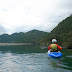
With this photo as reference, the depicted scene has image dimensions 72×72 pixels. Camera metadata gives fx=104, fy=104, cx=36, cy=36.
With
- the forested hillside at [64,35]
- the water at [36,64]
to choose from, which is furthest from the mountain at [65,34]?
the water at [36,64]

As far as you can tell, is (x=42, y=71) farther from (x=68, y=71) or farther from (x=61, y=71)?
(x=68, y=71)

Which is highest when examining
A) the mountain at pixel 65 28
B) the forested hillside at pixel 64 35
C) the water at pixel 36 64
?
the mountain at pixel 65 28

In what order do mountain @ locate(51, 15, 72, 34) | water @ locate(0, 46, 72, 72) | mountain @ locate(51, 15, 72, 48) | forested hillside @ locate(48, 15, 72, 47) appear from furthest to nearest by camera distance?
mountain @ locate(51, 15, 72, 34), forested hillside @ locate(48, 15, 72, 47), mountain @ locate(51, 15, 72, 48), water @ locate(0, 46, 72, 72)

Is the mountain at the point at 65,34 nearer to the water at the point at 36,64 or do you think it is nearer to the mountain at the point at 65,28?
the mountain at the point at 65,28

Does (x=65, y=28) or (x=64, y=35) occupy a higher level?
(x=65, y=28)

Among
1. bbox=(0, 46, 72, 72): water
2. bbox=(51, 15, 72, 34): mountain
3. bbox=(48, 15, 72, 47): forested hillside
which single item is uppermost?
bbox=(51, 15, 72, 34): mountain

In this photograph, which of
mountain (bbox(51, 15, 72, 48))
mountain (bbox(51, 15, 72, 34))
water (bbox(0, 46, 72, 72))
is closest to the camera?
water (bbox(0, 46, 72, 72))

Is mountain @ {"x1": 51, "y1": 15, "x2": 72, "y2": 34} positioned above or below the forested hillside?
above

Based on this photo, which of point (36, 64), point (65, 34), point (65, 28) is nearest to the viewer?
point (36, 64)

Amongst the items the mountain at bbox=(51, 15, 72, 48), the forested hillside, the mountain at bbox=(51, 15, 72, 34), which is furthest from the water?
the mountain at bbox=(51, 15, 72, 34)

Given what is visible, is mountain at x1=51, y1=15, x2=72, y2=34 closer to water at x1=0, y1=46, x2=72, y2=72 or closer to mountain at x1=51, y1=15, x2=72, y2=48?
mountain at x1=51, y1=15, x2=72, y2=48

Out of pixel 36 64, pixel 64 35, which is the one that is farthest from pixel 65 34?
pixel 36 64

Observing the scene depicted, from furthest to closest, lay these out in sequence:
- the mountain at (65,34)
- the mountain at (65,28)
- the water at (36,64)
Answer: the mountain at (65,28)
the mountain at (65,34)
the water at (36,64)

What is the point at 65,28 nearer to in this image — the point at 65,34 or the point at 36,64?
the point at 65,34
